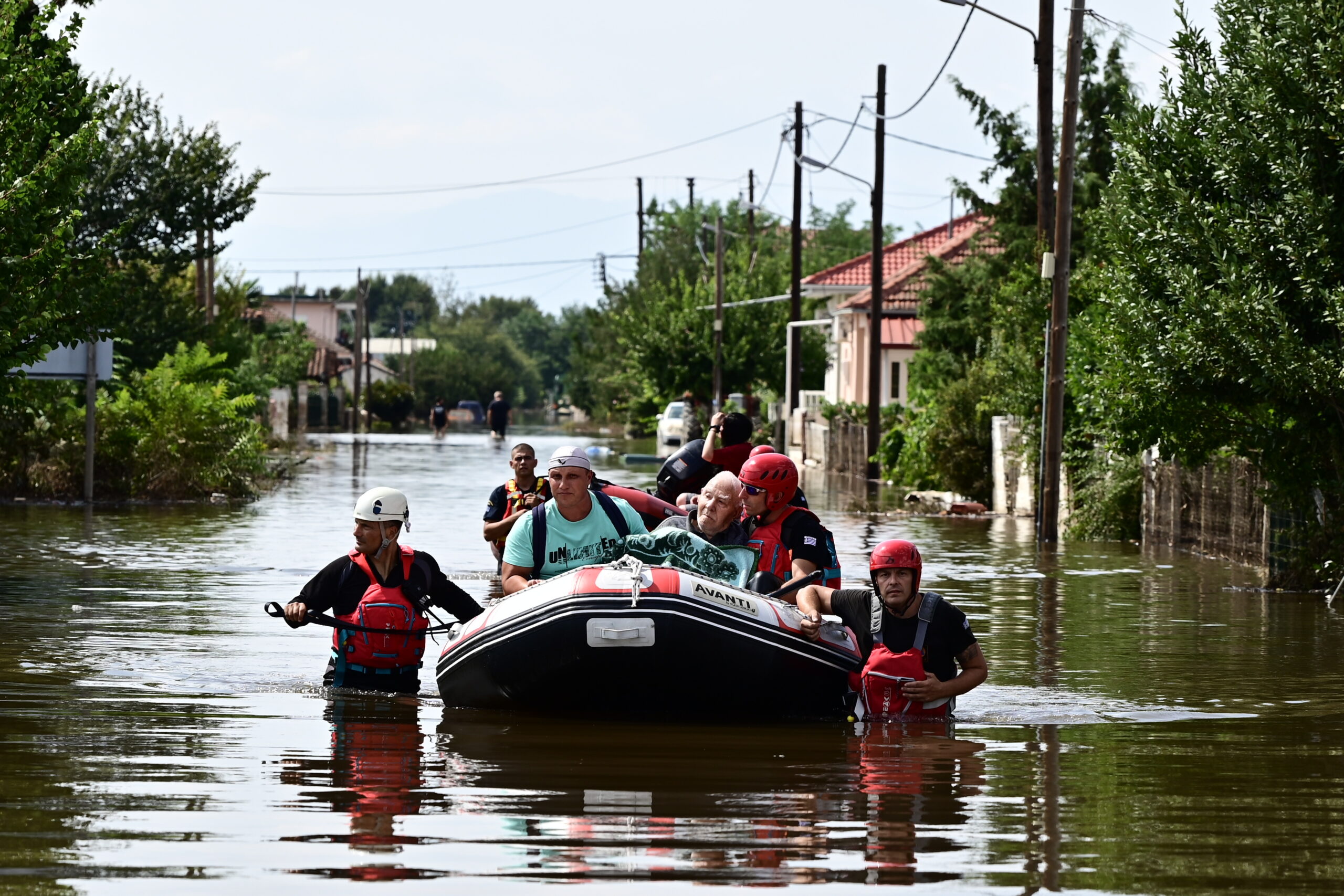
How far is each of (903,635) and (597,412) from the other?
9429cm

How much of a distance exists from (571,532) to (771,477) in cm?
117

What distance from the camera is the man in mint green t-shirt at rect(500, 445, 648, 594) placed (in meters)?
11.1

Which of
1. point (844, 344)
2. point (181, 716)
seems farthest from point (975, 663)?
point (844, 344)

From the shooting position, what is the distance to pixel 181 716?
10828mm

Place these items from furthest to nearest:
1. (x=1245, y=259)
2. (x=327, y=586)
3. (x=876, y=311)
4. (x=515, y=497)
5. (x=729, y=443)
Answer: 1. (x=876, y=311)
2. (x=1245, y=259)
3. (x=515, y=497)
4. (x=729, y=443)
5. (x=327, y=586)

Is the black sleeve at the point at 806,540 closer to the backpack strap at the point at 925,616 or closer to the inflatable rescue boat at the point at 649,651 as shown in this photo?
the inflatable rescue boat at the point at 649,651

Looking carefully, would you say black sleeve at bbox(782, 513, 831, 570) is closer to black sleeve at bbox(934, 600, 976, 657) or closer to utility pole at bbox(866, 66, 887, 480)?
black sleeve at bbox(934, 600, 976, 657)

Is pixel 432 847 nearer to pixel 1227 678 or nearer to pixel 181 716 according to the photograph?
pixel 181 716

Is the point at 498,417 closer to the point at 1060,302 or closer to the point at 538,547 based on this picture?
the point at 1060,302

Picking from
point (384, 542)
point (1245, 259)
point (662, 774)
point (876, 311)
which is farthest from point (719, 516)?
point (876, 311)

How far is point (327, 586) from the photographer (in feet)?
35.7

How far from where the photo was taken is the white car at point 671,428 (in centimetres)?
6006

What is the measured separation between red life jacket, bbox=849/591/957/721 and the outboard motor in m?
4.06

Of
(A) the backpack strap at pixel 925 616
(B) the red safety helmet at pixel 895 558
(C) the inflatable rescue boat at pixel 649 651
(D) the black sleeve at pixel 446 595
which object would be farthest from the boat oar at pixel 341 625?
(A) the backpack strap at pixel 925 616
